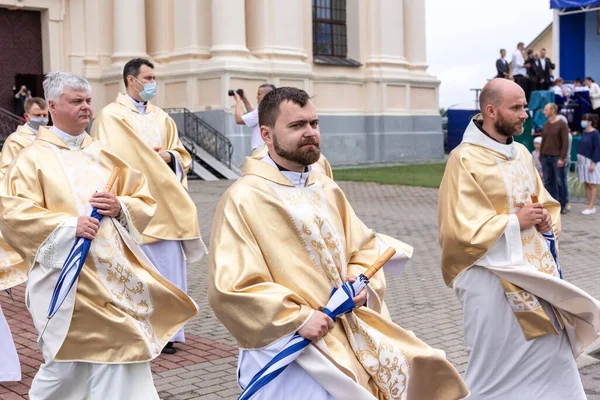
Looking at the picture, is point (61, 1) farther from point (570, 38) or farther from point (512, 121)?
point (512, 121)

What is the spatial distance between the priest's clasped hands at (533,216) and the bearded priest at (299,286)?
1.31 metres

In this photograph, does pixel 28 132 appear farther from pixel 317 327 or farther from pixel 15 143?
pixel 317 327

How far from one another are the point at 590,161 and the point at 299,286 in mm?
13436

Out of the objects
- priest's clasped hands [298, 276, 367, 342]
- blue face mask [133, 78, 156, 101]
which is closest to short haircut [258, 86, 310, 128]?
priest's clasped hands [298, 276, 367, 342]

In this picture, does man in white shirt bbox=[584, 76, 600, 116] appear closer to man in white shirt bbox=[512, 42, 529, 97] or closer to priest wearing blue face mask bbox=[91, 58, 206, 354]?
man in white shirt bbox=[512, 42, 529, 97]

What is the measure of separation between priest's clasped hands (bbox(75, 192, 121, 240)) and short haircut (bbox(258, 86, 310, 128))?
4.18 feet

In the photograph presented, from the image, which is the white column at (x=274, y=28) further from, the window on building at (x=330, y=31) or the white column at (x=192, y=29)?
the window on building at (x=330, y=31)

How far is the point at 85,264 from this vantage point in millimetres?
4605

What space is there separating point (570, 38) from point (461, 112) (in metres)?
4.30

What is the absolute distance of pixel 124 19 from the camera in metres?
23.0

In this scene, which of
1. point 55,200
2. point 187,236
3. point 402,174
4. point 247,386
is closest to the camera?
point 247,386

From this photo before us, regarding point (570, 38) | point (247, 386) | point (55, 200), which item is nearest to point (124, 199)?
point (55, 200)

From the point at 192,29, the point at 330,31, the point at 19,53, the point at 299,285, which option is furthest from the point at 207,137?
the point at 299,285

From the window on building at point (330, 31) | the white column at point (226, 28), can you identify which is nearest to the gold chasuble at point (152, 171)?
the white column at point (226, 28)
